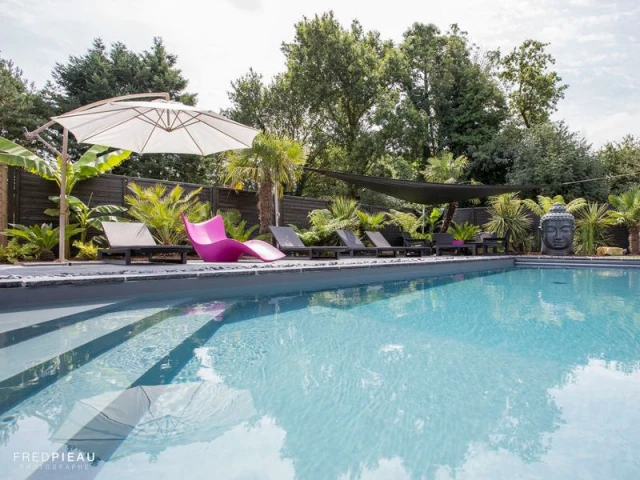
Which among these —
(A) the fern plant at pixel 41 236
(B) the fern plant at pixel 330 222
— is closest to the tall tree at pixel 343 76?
(B) the fern plant at pixel 330 222

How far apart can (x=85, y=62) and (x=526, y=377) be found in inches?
881

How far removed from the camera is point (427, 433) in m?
1.84

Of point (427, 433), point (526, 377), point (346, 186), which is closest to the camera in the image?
point (427, 433)

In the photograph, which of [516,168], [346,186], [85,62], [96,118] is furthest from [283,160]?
[85,62]

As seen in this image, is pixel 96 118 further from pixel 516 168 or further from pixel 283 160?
pixel 516 168

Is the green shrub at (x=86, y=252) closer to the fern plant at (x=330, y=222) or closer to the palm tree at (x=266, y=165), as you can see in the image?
the palm tree at (x=266, y=165)

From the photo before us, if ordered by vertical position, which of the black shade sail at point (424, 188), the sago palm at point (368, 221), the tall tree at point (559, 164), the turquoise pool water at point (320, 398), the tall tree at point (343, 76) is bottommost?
the turquoise pool water at point (320, 398)

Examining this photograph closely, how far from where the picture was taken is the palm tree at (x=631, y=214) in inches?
526

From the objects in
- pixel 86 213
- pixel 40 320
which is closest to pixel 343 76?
pixel 86 213

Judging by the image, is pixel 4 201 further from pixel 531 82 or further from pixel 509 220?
pixel 531 82

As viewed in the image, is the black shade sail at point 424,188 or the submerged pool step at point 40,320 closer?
the submerged pool step at point 40,320

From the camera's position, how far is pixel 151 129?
24.1 feet

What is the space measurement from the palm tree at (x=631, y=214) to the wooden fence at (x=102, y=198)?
1047 cm

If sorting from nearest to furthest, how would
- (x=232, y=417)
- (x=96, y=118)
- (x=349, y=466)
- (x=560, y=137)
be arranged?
(x=349, y=466), (x=232, y=417), (x=96, y=118), (x=560, y=137)
